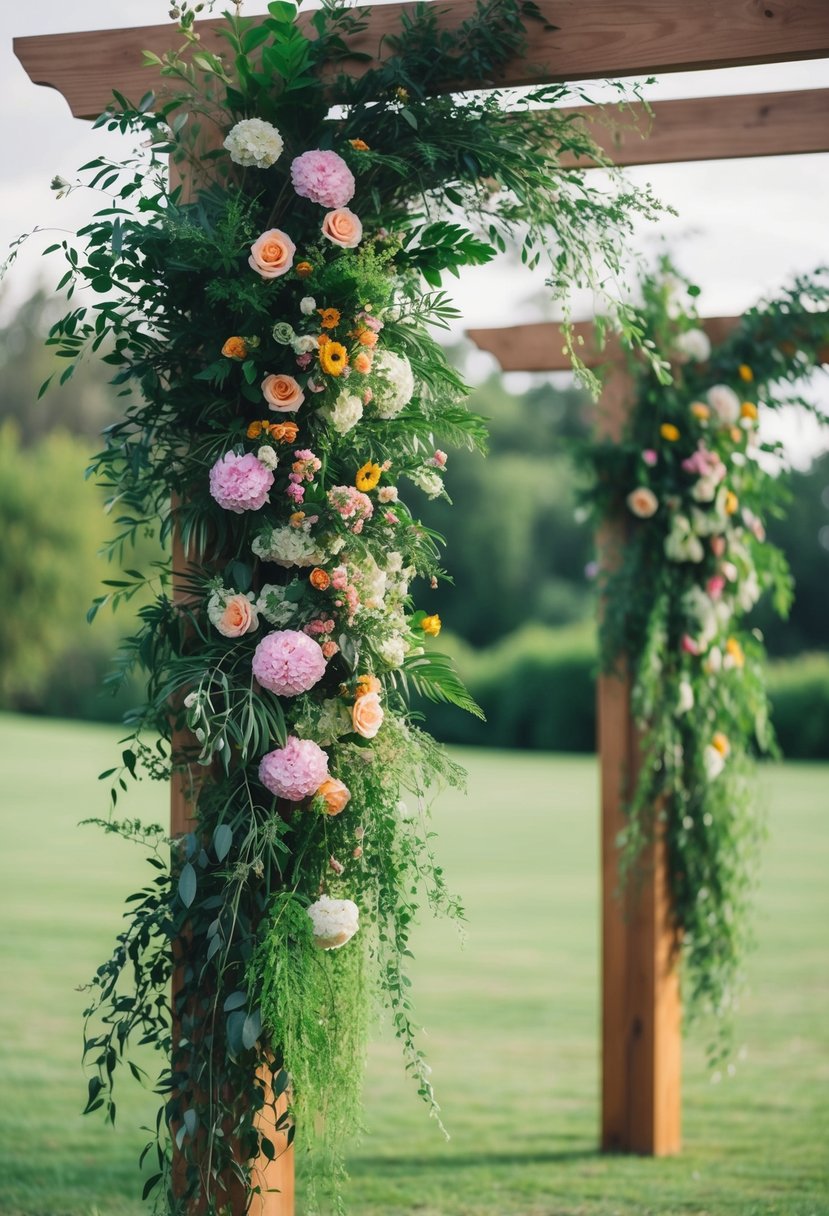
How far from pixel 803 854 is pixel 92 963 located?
577cm

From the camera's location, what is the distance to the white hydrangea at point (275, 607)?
7.22 feet

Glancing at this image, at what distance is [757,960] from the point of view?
6656mm

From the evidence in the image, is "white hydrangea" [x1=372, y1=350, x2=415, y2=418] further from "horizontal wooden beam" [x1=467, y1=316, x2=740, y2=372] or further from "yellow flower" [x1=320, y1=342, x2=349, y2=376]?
"horizontal wooden beam" [x1=467, y1=316, x2=740, y2=372]

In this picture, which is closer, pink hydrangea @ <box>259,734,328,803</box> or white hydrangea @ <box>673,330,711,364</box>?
pink hydrangea @ <box>259,734,328,803</box>

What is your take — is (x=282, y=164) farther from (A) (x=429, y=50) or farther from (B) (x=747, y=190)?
(B) (x=747, y=190)

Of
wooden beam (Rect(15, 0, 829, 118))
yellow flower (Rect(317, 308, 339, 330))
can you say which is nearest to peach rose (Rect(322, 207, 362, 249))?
yellow flower (Rect(317, 308, 339, 330))

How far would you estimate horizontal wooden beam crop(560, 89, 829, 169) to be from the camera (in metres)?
3.15

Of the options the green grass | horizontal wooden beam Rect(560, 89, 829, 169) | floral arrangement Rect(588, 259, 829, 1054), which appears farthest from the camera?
floral arrangement Rect(588, 259, 829, 1054)

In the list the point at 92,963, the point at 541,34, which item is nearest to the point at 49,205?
the point at 541,34

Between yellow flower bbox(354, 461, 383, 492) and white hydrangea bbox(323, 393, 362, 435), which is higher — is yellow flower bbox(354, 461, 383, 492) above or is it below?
below

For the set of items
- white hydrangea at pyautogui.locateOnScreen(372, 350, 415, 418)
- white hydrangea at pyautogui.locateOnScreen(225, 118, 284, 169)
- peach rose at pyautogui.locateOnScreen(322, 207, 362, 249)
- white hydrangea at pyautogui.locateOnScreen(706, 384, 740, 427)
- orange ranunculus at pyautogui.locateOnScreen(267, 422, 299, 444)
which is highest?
white hydrangea at pyautogui.locateOnScreen(706, 384, 740, 427)

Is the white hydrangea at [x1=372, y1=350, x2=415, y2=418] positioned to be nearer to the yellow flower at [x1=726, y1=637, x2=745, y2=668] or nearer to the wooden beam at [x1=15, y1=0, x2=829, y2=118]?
the wooden beam at [x1=15, y1=0, x2=829, y2=118]

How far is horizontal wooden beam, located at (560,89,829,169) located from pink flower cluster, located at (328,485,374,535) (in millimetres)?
1388

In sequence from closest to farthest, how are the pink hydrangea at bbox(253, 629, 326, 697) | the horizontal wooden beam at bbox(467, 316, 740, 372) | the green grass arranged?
the pink hydrangea at bbox(253, 629, 326, 697), the green grass, the horizontal wooden beam at bbox(467, 316, 740, 372)
